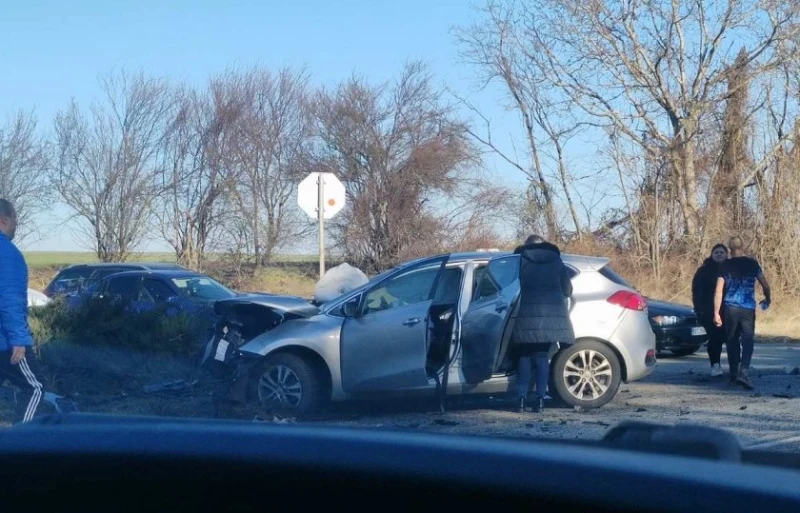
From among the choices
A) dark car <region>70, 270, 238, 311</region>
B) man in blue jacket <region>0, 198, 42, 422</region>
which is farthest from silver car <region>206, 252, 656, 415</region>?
dark car <region>70, 270, 238, 311</region>

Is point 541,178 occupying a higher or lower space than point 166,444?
higher

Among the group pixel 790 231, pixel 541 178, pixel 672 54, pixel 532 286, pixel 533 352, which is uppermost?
pixel 672 54

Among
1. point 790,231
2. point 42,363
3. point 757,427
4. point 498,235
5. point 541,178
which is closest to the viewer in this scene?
point 757,427

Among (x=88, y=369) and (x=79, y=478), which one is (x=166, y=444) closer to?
(x=79, y=478)

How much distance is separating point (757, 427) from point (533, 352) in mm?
2092

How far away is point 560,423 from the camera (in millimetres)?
8805

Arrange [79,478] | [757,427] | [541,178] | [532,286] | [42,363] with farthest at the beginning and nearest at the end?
1. [541,178]
2. [42,363]
3. [532,286]
4. [757,427]
5. [79,478]

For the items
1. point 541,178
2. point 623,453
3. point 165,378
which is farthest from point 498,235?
point 623,453

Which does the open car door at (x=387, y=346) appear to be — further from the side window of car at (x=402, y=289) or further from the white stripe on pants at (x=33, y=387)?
the white stripe on pants at (x=33, y=387)

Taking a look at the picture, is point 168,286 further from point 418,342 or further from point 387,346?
point 418,342

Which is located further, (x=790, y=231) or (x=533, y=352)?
(x=790, y=231)

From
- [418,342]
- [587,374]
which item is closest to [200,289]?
[418,342]

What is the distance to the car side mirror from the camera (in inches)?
370

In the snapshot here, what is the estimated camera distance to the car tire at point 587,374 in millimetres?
9594
